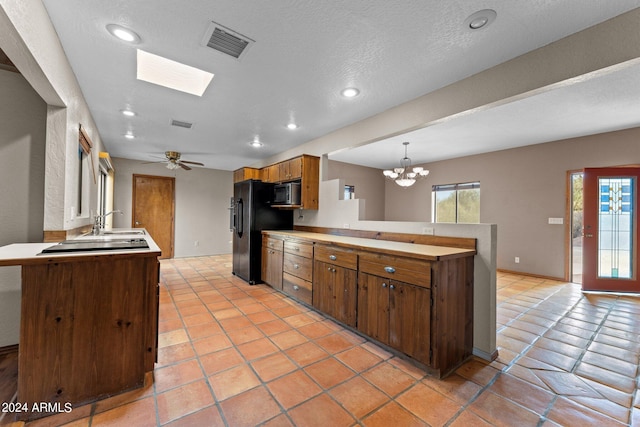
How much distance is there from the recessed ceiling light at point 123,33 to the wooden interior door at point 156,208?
523 cm

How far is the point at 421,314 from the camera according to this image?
1997 mm

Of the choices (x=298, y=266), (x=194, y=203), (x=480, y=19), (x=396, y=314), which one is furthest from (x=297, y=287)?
(x=194, y=203)

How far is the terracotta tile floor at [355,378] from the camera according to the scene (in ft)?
5.05

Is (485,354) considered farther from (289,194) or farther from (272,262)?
(289,194)

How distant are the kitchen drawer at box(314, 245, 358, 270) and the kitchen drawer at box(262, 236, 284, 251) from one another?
96 cm

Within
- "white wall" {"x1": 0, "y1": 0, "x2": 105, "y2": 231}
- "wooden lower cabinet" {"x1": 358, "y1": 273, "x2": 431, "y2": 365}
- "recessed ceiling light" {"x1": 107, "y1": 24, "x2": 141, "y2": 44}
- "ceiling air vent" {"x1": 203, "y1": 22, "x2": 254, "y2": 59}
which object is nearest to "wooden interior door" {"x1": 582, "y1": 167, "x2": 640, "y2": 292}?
"wooden lower cabinet" {"x1": 358, "y1": 273, "x2": 431, "y2": 365}

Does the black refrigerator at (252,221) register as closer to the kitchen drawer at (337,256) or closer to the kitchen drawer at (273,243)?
the kitchen drawer at (273,243)

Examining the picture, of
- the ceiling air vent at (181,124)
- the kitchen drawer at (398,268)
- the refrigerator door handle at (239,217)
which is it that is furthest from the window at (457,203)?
the ceiling air vent at (181,124)

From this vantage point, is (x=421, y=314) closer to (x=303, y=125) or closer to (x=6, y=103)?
(x=303, y=125)

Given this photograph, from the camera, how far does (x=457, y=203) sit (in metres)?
6.44

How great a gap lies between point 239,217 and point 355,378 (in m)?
3.48

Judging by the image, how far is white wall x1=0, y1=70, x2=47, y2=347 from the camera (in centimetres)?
211

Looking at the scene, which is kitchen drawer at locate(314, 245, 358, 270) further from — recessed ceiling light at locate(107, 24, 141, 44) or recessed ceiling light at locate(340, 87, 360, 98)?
recessed ceiling light at locate(107, 24, 141, 44)

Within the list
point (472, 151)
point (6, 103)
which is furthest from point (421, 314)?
point (472, 151)
